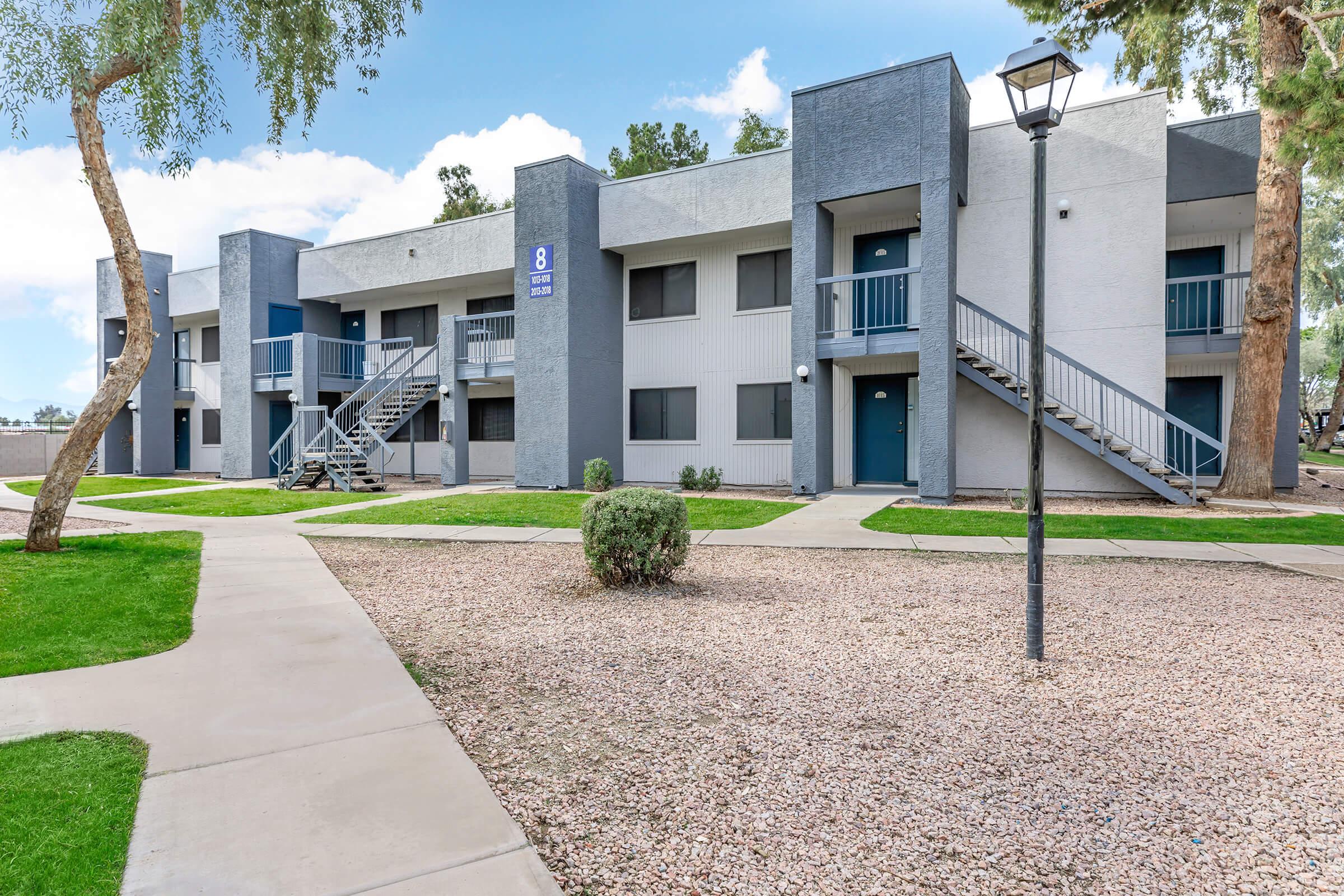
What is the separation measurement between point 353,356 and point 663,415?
10583 millimetres

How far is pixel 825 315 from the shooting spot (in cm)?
1434

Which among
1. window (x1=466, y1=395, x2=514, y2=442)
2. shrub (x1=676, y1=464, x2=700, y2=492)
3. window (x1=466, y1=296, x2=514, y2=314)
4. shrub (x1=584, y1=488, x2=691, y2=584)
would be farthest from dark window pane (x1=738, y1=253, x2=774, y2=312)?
shrub (x1=584, y1=488, x2=691, y2=584)

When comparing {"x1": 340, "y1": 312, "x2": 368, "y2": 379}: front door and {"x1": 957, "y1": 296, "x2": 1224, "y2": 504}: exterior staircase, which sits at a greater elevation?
{"x1": 340, "y1": 312, "x2": 368, "y2": 379}: front door

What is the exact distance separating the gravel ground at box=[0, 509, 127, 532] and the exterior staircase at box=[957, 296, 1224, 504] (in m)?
14.7

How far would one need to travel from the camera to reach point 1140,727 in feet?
11.7

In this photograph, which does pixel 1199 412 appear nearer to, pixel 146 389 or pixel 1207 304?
pixel 1207 304

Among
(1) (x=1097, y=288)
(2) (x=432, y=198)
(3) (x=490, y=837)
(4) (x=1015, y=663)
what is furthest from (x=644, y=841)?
(2) (x=432, y=198)

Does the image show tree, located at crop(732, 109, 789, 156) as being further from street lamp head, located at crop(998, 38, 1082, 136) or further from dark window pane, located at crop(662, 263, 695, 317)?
street lamp head, located at crop(998, 38, 1082, 136)

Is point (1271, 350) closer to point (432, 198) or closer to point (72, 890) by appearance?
point (72, 890)

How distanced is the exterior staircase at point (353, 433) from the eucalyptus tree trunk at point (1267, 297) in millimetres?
16518

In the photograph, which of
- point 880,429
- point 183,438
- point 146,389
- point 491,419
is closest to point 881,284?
point 880,429

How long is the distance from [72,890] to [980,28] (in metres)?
16.5

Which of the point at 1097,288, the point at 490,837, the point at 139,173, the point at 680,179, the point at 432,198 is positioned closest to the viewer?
the point at 490,837

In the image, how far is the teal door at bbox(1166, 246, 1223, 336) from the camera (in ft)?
46.2
